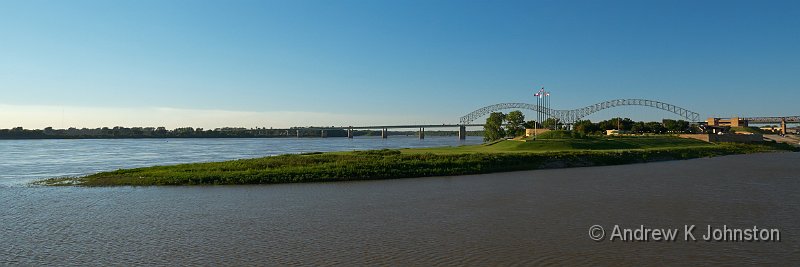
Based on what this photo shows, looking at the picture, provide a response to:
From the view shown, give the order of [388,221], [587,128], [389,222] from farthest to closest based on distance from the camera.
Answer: [587,128] → [388,221] → [389,222]

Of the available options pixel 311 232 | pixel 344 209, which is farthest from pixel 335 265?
pixel 344 209

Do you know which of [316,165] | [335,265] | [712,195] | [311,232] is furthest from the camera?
[316,165]

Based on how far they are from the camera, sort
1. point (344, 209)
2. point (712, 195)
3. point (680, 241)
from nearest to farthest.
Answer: point (680, 241), point (344, 209), point (712, 195)

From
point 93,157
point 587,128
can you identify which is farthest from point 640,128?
point 93,157

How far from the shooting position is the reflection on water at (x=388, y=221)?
14.5 metres

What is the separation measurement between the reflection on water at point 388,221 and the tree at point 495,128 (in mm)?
100130

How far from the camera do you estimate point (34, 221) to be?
20.7m

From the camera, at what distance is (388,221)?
19891 millimetres

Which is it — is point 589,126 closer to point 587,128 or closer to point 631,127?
point 587,128

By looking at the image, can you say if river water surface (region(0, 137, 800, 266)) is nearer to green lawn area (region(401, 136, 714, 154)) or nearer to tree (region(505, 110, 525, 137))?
green lawn area (region(401, 136, 714, 154))

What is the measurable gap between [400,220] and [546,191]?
11.7m

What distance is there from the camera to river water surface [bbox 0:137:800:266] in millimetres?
14539

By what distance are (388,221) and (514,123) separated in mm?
118794

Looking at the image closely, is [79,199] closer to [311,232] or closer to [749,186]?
[311,232]
